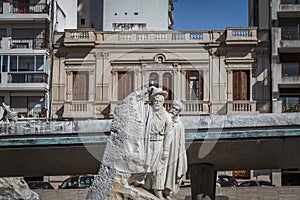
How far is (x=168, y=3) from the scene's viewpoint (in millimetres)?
42750

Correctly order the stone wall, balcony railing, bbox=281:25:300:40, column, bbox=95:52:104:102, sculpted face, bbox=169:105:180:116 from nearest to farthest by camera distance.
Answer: sculpted face, bbox=169:105:180:116, the stone wall, balcony railing, bbox=281:25:300:40, column, bbox=95:52:104:102

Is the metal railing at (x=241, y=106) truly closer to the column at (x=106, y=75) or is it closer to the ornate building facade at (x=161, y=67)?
the ornate building facade at (x=161, y=67)

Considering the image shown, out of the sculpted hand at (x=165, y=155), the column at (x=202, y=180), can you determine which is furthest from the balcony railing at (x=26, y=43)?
the sculpted hand at (x=165, y=155)

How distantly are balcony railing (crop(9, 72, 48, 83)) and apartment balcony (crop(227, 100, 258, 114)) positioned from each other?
10041mm

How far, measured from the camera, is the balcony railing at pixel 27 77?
37094mm

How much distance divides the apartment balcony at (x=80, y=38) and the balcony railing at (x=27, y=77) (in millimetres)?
2226

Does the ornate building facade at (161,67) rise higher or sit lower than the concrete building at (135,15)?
lower

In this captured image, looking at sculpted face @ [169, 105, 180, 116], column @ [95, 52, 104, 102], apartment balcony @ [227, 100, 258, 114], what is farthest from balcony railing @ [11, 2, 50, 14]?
sculpted face @ [169, 105, 180, 116]

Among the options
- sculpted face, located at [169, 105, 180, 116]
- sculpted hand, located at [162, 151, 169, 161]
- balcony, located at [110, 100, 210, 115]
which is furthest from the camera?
balcony, located at [110, 100, 210, 115]

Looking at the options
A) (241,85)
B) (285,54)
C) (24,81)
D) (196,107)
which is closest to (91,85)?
(24,81)

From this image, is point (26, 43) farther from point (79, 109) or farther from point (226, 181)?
point (226, 181)

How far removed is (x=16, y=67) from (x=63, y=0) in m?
6.04

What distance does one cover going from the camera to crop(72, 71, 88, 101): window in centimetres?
3734

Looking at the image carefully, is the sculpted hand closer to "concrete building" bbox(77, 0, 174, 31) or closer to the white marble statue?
the white marble statue
